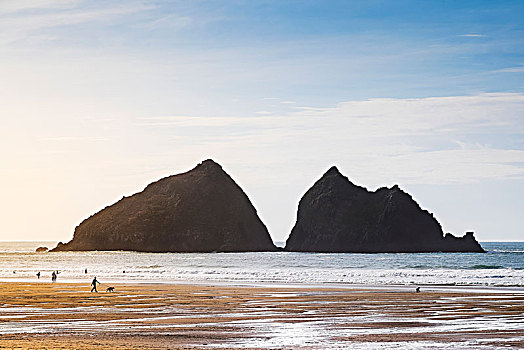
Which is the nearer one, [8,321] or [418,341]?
[418,341]

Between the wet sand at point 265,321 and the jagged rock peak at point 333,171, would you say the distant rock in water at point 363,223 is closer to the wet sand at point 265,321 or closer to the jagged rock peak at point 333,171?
the jagged rock peak at point 333,171

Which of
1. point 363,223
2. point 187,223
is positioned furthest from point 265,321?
point 187,223

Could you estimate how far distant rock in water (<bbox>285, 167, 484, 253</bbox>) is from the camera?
505 feet

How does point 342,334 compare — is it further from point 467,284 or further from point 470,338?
point 467,284

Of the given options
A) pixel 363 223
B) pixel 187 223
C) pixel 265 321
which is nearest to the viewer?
pixel 265 321

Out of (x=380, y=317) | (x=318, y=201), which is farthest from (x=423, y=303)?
(x=318, y=201)

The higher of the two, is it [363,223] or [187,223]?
[187,223]

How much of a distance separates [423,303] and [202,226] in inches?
6141

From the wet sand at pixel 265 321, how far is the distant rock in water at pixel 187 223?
144 m

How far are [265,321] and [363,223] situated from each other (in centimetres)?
13902

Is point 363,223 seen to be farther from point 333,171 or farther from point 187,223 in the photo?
point 187,223

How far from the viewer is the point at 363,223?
161m

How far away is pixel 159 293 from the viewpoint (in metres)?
38.2

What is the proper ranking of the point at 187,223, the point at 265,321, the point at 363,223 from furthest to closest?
the point at 187,223 < the point at 363,223 < the point at 265,321
